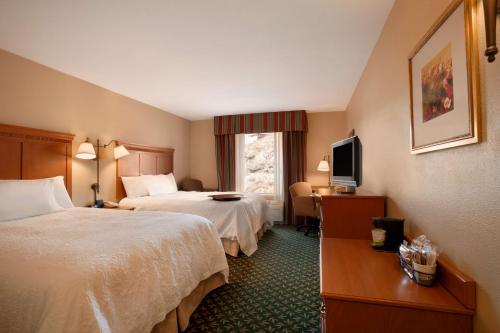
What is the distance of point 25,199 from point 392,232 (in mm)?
3129

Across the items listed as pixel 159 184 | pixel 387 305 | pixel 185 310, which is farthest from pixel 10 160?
pixel 387 305

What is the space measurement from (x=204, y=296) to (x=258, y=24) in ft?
8.19

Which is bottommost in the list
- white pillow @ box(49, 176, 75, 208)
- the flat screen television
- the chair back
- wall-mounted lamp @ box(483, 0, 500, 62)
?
the chair back

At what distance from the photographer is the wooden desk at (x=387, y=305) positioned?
36.8 inches

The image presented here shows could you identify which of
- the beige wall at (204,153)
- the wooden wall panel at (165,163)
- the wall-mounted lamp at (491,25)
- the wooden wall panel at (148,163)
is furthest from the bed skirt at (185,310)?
the beige wall at (204,153)

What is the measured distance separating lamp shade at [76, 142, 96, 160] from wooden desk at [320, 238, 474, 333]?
10.7 ft

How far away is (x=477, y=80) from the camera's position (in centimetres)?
89

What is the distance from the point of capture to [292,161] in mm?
5398

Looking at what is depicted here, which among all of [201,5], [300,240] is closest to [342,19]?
[201,5]

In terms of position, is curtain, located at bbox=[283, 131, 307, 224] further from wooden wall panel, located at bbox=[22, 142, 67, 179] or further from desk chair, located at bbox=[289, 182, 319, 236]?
wooden wall panel, located at bbox=[22, 142, 67, 179]

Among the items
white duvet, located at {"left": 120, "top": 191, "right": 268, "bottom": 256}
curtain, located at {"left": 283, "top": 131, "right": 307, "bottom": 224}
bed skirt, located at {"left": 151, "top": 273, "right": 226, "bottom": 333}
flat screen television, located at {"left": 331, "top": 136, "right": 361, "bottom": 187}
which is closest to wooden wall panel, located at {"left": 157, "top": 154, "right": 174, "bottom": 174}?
white duvet, located at {"left": 120, "top": 191, "right": 268, "bottom": 256}

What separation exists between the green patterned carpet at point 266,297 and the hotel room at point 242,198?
0.07ft

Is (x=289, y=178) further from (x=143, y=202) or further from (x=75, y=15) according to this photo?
(x=75, y=15)

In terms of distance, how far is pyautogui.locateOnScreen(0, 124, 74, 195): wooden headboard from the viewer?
2559 millimetres
